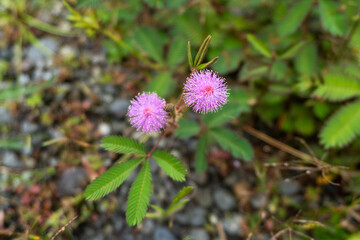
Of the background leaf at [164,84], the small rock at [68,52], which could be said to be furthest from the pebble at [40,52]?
the background leaf at [164,84]

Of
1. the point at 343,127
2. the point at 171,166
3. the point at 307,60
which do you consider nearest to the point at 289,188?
the point at 343,127

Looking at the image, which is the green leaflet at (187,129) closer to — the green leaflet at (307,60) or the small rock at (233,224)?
the small rock at (233,224)

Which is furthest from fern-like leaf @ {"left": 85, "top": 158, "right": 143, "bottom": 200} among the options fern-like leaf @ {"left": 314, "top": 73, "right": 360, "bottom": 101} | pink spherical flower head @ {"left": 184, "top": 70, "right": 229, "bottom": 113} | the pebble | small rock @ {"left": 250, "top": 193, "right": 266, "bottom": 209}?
the pebble

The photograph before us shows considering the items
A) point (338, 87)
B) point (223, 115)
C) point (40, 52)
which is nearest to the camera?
point (223, 115)

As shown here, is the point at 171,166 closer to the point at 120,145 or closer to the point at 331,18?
the point at 120,145

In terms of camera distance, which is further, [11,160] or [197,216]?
[11,160]

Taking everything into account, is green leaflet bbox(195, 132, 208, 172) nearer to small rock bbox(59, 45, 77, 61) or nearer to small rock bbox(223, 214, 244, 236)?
small rock bbox(223, 214, 244, 236)
